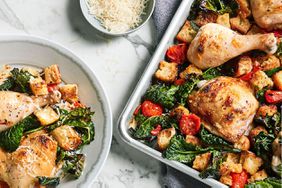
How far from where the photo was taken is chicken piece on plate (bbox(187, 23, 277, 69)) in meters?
3.75

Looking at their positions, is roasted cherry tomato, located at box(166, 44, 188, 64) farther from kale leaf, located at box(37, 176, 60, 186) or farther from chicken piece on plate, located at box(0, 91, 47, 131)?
kale leaf, located at box(37, 176, 60, 186)

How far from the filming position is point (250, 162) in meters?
3.67

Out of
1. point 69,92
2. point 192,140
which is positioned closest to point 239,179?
point 192,140

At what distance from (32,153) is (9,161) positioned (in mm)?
157

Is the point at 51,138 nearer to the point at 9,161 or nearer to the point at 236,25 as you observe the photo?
the point at 9,161

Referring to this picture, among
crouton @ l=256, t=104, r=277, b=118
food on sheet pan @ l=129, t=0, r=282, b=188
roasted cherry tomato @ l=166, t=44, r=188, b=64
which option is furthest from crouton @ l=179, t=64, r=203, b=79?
crouton @ l=256, t=104, r=277, b=118

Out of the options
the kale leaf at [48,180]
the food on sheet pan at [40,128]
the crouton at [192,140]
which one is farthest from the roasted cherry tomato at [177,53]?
the kale leaf at [48,180]

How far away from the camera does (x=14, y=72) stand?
12.7 ft

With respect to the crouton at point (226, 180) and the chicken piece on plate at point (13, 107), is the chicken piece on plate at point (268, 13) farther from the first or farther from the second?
the chicken piece on plate at point (13, 107)

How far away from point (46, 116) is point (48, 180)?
40 cm

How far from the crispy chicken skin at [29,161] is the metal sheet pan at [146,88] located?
466mm

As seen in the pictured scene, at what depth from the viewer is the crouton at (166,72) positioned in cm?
390

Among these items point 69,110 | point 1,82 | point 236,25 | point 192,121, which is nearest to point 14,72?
point 1,82

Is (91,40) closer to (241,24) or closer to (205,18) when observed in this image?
(205,18)
